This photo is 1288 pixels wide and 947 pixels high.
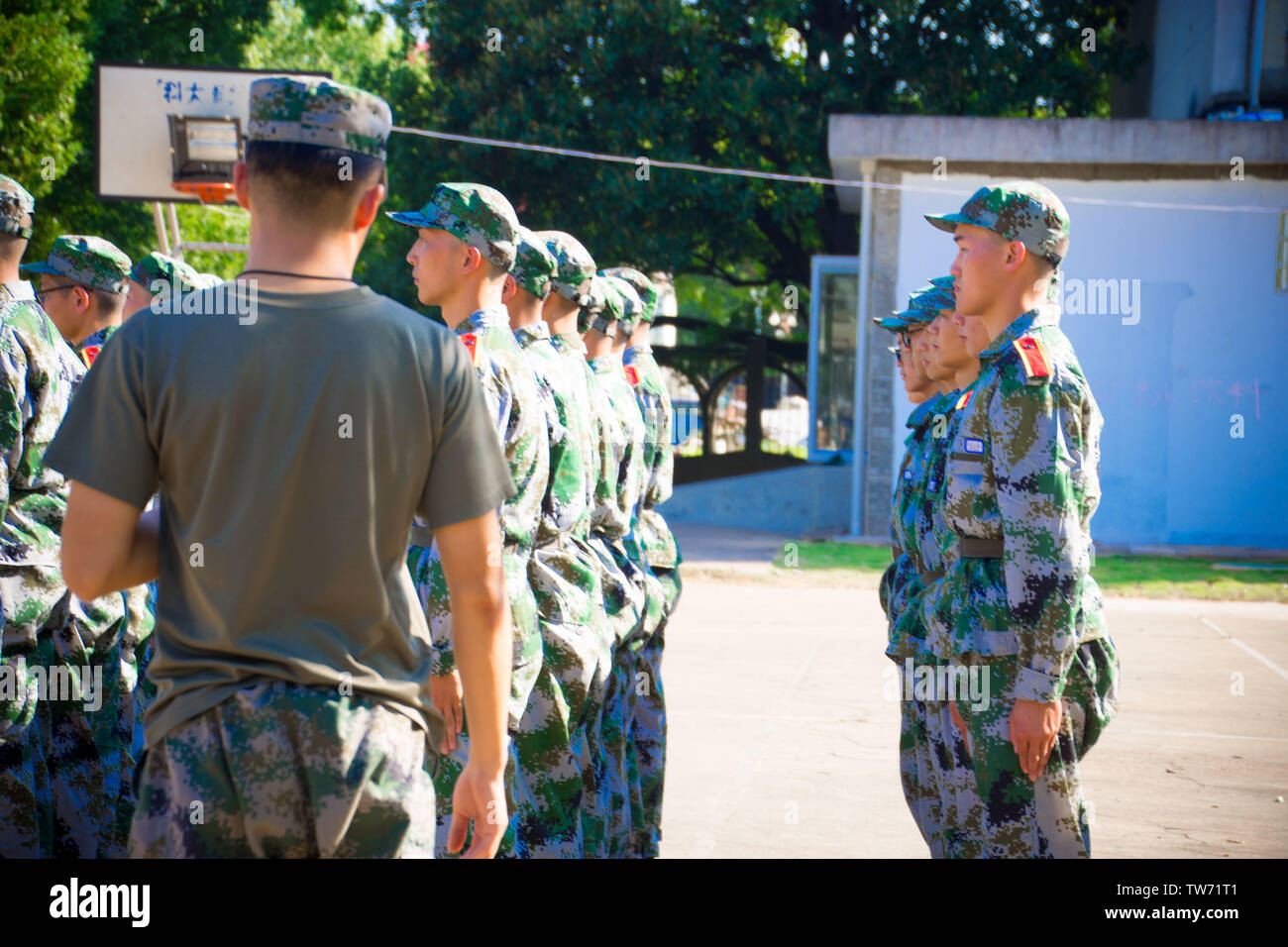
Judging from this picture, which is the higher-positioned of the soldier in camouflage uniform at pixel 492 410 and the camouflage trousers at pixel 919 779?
the soldier in camouflage uniform at pixel 492 410

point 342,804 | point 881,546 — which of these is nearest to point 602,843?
point 342,804

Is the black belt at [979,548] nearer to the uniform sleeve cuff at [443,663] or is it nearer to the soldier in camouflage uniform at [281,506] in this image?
the uniform sleeve cuff at [443,663]

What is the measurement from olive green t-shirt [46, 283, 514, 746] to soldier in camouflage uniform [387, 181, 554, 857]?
146cm

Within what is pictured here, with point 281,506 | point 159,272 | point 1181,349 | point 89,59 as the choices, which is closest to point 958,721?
point 281,506

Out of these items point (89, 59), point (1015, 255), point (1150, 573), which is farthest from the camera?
point (89, 59)

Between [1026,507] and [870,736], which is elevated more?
[1026,507]

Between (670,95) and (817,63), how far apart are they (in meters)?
2.44

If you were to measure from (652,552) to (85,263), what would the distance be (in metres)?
2.63

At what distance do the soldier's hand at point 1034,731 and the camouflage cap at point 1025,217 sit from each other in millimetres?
1274

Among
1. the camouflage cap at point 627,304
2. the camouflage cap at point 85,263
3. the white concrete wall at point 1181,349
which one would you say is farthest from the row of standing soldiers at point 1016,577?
the white concrete wall at point 1181,349

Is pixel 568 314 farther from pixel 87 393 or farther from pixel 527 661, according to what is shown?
pixel 87 393

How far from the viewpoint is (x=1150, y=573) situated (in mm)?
13977

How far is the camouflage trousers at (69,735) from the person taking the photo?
4410 mm

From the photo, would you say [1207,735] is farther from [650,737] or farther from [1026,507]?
[1026,507]
